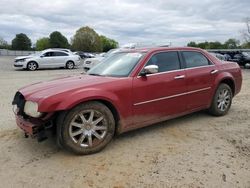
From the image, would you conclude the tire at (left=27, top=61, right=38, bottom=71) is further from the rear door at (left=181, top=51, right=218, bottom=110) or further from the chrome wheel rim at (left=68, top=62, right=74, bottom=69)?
the rear door at (left=181, top=51, right=218, bottom=110)

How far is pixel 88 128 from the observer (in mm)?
4285

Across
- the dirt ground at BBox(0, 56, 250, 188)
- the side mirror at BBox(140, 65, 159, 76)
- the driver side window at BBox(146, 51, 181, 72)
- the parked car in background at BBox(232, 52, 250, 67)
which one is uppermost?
the parked car in background at BBox(232, 52, 250, 67)

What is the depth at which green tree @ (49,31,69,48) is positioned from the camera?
86.4m

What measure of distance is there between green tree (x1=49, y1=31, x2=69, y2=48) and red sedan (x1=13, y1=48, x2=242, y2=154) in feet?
275

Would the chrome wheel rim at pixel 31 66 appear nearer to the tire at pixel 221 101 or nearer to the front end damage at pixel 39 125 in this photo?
the tire at pixel 221 101

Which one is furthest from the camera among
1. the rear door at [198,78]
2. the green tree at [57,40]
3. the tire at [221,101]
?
the green tree at [57,40]

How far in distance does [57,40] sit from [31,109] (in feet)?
283

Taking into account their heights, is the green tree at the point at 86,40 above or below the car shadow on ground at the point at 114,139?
above

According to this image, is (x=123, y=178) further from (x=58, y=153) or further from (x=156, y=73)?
(x=156, y=73)

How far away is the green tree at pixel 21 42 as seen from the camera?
92.3 m

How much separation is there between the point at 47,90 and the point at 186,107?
2617mm

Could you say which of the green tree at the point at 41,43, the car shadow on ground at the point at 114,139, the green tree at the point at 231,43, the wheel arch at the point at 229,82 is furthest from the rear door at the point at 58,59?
the green tree at the point at 41,43

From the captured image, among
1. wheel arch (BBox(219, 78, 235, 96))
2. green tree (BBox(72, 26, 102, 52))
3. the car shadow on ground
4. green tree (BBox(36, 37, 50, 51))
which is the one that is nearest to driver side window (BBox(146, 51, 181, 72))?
the car shadow on ground

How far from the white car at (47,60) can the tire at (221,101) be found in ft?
54.0
